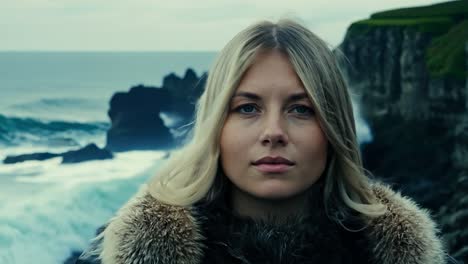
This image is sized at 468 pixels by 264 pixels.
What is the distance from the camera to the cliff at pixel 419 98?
14891 millimetres

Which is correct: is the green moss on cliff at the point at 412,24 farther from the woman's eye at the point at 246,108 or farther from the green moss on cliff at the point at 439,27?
the woman's eye at the point at 246,108

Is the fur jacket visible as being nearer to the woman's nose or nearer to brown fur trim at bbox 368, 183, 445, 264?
brown fur trim at bbox 368, 183, 445, 264

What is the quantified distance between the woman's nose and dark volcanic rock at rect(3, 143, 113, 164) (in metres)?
10.8

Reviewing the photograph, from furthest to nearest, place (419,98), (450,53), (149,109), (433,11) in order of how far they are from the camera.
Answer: (149,109) → (433,11) → (419,98) → (450,53)

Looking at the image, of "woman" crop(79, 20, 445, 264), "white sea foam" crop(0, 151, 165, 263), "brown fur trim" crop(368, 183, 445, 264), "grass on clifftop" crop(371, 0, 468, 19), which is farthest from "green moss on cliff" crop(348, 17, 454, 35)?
"woman" crop(79, 20, 445, 264)

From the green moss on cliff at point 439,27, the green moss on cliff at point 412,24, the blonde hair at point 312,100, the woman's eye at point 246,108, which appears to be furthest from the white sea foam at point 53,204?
the woman's eye at point 246,108

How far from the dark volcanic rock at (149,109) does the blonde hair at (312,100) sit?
15.1m

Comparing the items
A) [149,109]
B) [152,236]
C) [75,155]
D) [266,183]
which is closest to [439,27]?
[149,109]

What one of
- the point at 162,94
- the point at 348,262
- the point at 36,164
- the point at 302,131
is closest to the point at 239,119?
the point at 302,131

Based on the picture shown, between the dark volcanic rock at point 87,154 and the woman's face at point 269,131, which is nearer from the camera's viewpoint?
the woman's face at point 269,131

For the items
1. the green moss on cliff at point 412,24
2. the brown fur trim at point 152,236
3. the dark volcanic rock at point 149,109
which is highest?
the brown fur trim at point 152,236

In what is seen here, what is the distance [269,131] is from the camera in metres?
1.95

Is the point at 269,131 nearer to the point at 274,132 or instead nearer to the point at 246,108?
the point at 274,132

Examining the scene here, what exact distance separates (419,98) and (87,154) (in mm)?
6979
